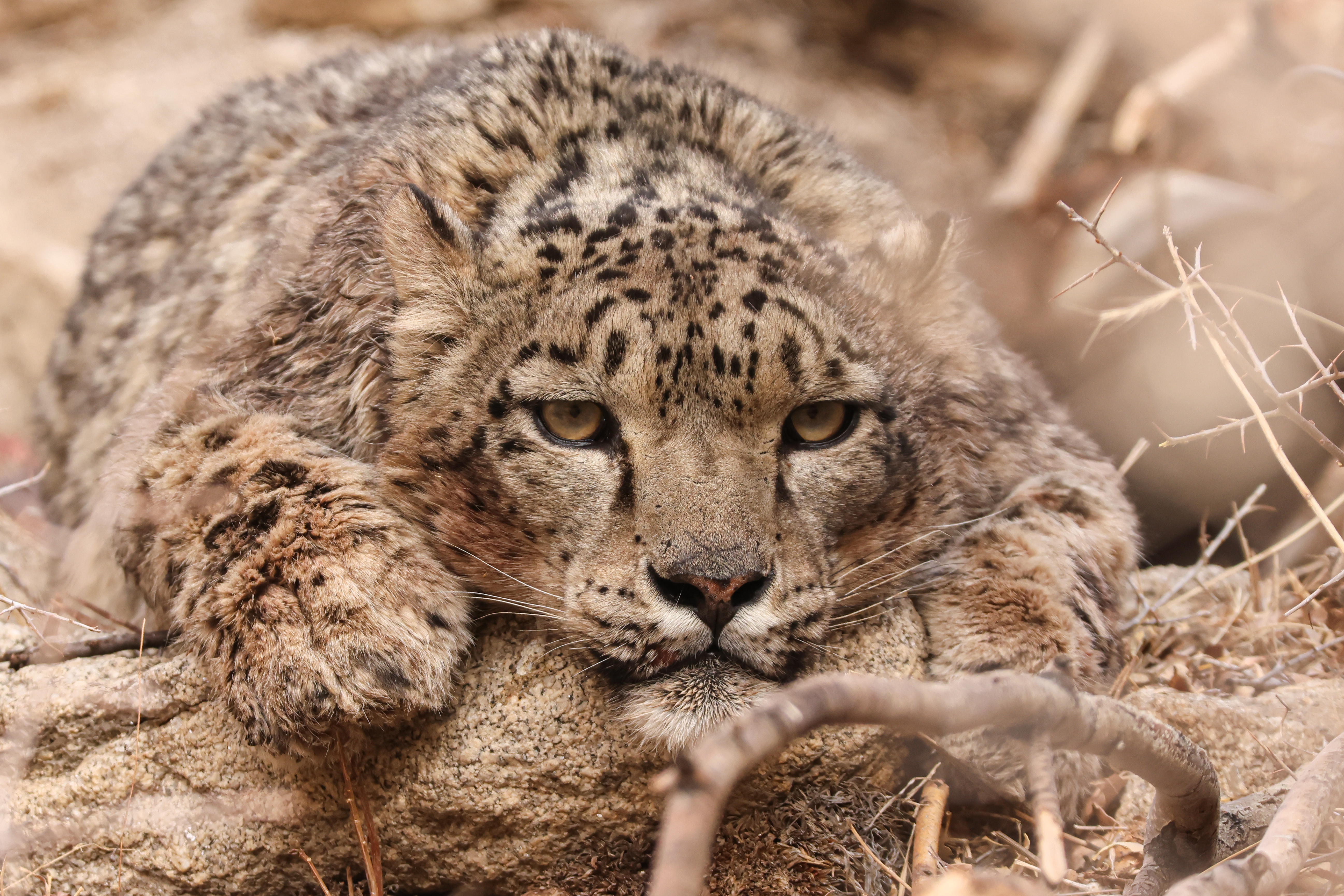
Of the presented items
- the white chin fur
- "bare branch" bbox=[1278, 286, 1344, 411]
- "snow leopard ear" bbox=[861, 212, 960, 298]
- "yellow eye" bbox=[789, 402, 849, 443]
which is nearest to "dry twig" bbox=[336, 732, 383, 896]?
the white chin fur

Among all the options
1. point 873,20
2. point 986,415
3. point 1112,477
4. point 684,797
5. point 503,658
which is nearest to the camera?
point 684,797

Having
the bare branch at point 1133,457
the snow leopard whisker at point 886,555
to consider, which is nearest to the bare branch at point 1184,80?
the bare branch at point 1133,457

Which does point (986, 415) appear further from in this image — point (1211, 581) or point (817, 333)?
point (1211, 581)

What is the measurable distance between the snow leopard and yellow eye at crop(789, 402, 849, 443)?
0.01m

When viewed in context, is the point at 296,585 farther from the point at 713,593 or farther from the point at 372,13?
the point at 372,13

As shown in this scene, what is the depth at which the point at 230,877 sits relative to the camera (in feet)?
10.8

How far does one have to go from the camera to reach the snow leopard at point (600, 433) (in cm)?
306

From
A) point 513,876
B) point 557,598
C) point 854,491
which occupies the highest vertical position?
point 854,491

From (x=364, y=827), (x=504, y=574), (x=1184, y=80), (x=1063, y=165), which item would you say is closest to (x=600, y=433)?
(x=504, y=574)

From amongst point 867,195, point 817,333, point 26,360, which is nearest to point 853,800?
point 817,333

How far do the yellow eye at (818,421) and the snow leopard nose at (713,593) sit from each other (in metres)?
0.55

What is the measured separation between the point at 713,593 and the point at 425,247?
54.7 inches

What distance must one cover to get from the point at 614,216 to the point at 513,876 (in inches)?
76.0

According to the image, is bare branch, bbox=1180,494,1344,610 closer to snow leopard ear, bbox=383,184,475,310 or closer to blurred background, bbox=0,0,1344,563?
blurred background, bbox=0,0,1344,563
